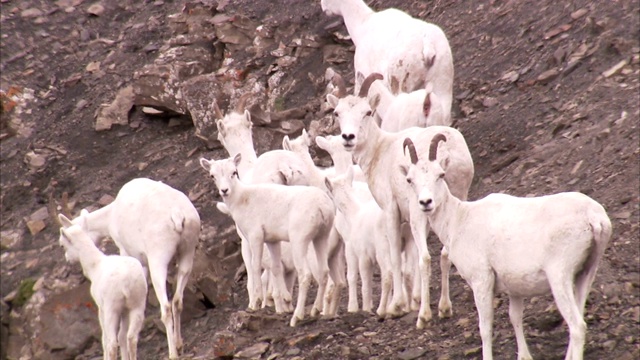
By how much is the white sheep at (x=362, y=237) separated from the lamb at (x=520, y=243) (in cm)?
179

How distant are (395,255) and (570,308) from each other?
3361 mm

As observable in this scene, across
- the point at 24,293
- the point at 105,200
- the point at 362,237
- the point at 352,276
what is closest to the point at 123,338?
the point at 352,276

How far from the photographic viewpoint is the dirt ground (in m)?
13.5

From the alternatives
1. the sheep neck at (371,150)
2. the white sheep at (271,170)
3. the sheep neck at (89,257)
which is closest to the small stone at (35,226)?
the white sheep at (271,170)

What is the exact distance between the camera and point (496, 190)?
18.5 meters

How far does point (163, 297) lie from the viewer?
14930mm

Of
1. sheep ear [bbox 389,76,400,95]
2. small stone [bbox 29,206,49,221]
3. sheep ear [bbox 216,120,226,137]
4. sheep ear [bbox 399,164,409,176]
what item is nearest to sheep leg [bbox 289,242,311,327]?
sheep ear [bbox 399,164,409,176]

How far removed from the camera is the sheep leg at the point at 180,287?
599 inches

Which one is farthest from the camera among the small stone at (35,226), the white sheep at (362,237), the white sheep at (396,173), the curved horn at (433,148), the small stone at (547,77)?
the small stone at (35,226)

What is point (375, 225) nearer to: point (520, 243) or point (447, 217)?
point (447, 217)

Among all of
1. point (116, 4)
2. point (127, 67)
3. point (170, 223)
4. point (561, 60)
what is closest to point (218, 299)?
point (170, 223)

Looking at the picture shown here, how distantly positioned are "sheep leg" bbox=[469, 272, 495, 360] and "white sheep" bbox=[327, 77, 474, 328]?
150 cm

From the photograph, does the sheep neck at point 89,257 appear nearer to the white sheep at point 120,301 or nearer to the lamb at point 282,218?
the white sheep at point 120,301

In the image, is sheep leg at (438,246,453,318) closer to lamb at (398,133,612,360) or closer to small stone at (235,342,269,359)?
lamb at (398,133,612,360)
